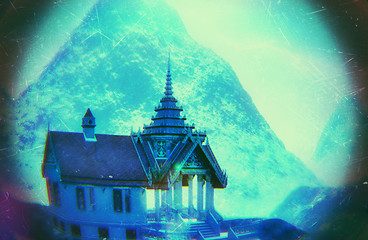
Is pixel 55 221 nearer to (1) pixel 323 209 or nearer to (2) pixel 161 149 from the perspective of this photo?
(2) pixel 161 149

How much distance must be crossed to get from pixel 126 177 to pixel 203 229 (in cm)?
153

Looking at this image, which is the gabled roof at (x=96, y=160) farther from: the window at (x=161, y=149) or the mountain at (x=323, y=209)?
the mountain at (x=323, y=209)

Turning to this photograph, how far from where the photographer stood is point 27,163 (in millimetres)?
2904

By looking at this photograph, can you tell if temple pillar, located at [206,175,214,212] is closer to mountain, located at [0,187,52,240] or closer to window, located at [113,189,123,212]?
window, located at [113,189,123,212]

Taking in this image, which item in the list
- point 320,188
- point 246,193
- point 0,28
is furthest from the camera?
point 246,193

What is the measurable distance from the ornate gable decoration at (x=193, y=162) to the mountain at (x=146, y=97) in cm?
73

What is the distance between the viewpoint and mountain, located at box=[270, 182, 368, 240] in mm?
3449

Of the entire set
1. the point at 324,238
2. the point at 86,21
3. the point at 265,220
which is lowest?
the point at 324,238

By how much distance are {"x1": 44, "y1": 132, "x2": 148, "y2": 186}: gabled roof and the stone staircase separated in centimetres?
109

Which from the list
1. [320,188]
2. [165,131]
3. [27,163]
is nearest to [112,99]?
[165,131]

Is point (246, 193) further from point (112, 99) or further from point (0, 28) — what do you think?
point (0, 28)

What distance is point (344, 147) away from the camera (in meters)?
3.40

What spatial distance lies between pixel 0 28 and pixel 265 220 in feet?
16.1

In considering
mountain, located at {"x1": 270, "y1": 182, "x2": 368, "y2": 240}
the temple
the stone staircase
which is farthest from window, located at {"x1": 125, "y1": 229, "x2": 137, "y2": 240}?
mountain, located at {"x1": 270, "y1": 182, "x2": 368, "y2": 240}
